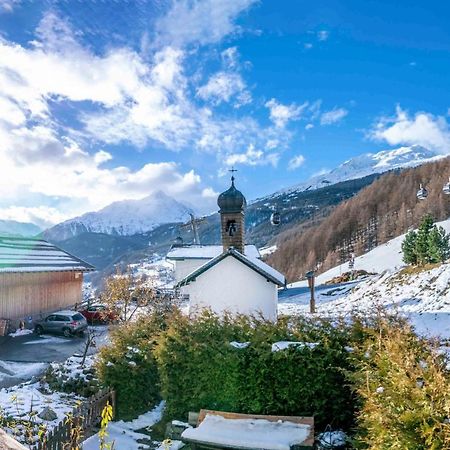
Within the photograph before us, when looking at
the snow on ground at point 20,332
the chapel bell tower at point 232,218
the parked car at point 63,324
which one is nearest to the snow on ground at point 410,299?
the chapel bell tower at point 232,218

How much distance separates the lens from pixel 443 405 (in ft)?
Answer: 14.1

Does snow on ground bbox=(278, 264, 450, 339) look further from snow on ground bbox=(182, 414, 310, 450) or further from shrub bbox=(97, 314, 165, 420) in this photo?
shrub bbox=(97, 314, 165, 420)

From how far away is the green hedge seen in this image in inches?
328

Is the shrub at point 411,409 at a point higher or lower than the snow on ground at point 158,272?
lower

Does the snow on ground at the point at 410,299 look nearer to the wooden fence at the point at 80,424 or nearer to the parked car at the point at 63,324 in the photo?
the wooden fence at the point at 80,424

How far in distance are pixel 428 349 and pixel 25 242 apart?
31186mm

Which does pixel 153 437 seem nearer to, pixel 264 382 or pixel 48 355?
pixel 264 382

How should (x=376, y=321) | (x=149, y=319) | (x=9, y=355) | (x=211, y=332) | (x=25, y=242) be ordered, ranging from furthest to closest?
(x=25, y=242)
(x=9, y=355)
(x=149, y=319)
(x=211, y=332)
(x=376, y=321)

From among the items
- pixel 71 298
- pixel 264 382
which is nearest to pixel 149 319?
pixel 264 382

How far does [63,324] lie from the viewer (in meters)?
24.5

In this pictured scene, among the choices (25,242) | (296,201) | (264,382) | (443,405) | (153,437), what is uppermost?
(296,201)

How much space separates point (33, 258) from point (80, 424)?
877 inches

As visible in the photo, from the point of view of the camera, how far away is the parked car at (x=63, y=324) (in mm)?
24406

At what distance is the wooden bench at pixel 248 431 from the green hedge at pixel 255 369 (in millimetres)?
336
